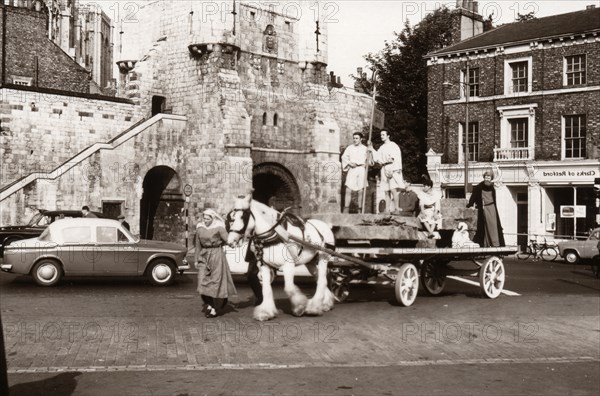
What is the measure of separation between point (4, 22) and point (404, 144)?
956 inches

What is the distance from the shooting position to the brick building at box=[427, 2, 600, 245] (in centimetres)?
3462

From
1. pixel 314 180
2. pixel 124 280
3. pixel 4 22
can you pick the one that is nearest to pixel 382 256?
pixel 124 280

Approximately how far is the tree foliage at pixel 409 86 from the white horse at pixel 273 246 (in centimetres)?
3334

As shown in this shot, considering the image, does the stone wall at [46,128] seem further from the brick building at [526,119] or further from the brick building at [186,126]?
the brick building at [526,119]

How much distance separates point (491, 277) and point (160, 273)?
25.3ft

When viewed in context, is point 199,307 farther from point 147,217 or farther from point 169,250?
point 147,217

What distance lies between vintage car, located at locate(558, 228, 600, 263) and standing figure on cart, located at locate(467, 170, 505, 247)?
13.9 meters

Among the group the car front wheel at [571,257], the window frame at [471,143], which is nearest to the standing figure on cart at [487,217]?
the car front wheel at [571,257]

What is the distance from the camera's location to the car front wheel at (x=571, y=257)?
93.9ft

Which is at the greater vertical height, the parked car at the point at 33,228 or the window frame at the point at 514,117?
the window frame at the point at 514,117

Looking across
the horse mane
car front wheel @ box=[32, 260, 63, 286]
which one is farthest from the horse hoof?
car front wheel @ box=[32, 260, 63, 286]

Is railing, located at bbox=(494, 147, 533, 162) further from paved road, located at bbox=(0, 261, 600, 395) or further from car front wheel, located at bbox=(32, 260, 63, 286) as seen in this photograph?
car front wheel, located at bbox=(32, 260, 63, 286)

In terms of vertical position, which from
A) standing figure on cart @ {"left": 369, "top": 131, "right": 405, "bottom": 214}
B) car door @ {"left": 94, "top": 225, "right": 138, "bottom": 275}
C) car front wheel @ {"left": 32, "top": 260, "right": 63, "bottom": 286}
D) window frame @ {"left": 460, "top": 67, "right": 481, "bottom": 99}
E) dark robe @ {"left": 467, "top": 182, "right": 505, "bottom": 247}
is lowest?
car front wheel @ {"left": 32, "top": 260, "right": 63, "bottom": 286}

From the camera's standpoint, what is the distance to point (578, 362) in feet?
32.7
